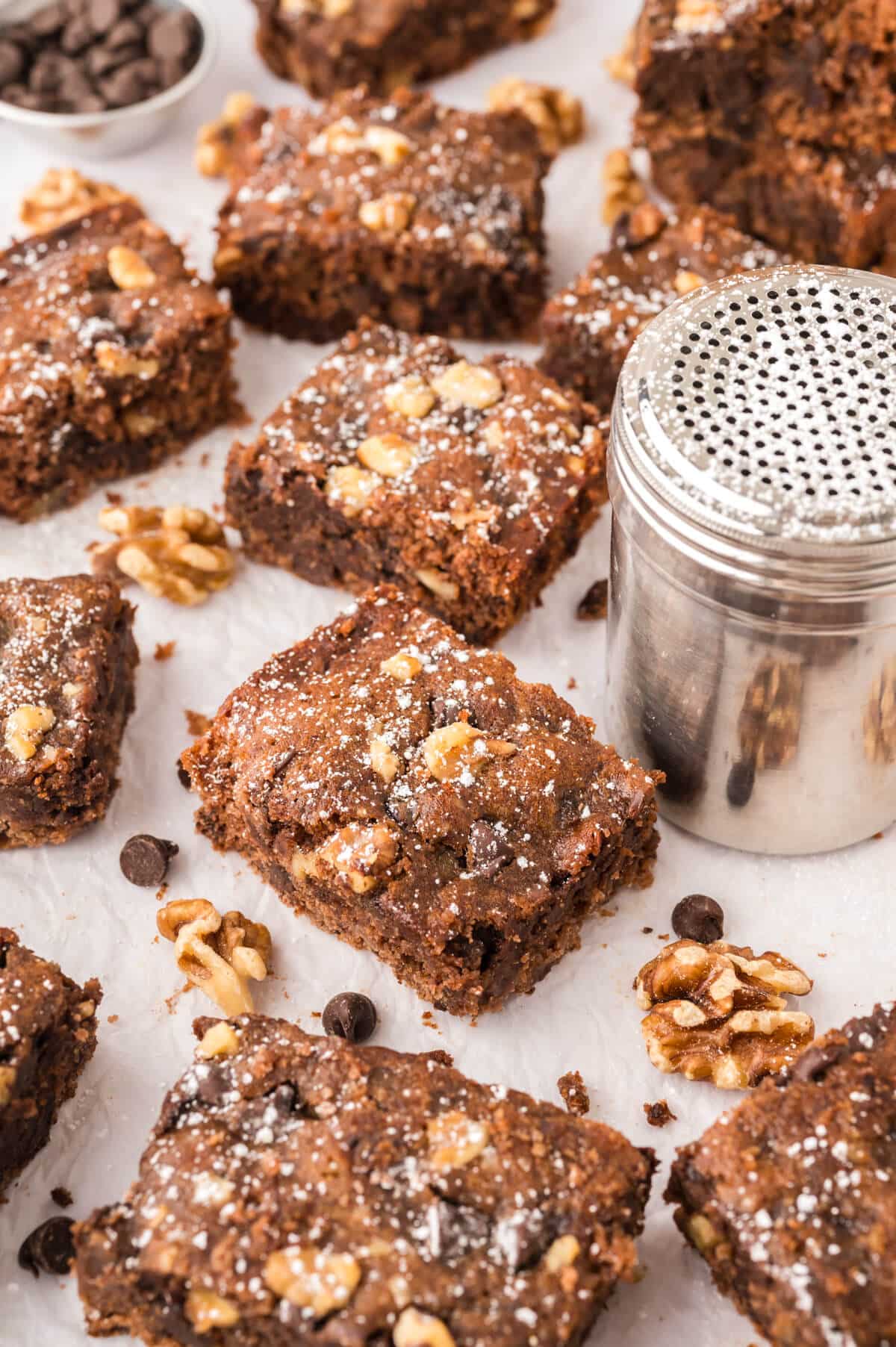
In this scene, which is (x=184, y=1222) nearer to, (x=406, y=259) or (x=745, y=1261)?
(x=745, y=1261)

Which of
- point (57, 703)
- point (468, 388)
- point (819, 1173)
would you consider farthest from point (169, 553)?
point (819, 1173)

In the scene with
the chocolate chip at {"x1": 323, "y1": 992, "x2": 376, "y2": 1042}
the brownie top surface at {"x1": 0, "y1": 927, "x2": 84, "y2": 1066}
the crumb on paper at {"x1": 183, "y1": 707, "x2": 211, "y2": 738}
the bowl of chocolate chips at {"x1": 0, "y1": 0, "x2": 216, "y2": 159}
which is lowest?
the chocolate chip at {"x1": 323, "y1": 992, "x2": 376, "y2": 1042}

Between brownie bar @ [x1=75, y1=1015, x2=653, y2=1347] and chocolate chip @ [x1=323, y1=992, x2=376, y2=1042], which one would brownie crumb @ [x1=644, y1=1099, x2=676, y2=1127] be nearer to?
brownie bar @ [x1=75, y1=1015, x2=653, y2=1347]

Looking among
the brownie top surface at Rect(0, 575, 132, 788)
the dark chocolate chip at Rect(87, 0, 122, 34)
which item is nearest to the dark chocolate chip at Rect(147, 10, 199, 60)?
the dark chocolate chip at Rect(87, 0, 122, 34)

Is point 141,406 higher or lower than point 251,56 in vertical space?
lower

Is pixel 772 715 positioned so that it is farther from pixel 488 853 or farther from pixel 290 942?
pixel 290 942

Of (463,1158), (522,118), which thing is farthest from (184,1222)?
(522,118)

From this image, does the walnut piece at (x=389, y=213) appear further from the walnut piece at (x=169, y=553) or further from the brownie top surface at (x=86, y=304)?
the walnut piece at (x=169, y=553)
